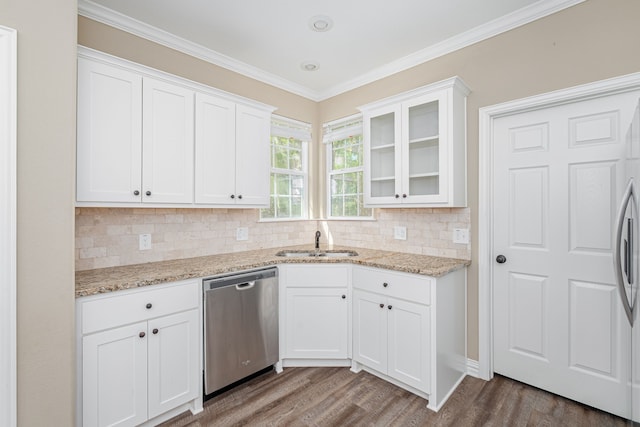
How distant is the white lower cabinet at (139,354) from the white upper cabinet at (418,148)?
1.76 m

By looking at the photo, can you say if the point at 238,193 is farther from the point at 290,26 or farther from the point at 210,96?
the point at 290,26

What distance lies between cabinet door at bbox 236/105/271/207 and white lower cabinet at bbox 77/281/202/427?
3.07 feet

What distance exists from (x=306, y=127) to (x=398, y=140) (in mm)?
1358

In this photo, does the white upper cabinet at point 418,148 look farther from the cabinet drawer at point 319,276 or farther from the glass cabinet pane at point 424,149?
the cabinet drawer at point 319,276

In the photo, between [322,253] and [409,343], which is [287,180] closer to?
[322,253]

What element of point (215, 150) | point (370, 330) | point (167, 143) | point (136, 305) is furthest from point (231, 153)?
point (370, 330)

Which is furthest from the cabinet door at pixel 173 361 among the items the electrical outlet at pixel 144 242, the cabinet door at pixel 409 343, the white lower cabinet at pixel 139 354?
the cabinet door at pixel 409 343

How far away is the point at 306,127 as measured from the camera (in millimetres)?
3617

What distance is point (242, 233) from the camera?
118 inches

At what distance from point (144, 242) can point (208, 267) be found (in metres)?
0.61

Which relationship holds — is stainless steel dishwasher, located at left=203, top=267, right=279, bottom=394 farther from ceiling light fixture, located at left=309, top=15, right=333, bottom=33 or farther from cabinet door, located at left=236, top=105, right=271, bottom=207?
ceiling light fixture, located at left=309, top=15, right=333, bottom=33

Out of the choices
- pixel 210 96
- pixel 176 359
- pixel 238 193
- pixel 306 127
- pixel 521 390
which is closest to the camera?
pixel 176 359

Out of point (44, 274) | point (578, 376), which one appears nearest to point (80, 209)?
point (44, 274)

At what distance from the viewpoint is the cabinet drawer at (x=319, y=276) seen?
255 centimetres
